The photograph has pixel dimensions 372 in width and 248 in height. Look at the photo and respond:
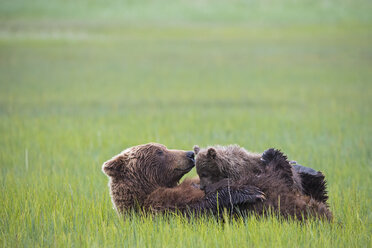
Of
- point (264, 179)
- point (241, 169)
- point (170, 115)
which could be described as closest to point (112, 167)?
point (241, 169)

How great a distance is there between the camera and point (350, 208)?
211 inches

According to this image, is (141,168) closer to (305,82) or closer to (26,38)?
(305,82)

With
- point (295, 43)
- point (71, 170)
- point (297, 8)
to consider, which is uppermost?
point (297, 8)

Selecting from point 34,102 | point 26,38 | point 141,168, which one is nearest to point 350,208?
point 141,168

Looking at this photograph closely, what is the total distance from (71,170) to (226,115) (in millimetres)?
6448

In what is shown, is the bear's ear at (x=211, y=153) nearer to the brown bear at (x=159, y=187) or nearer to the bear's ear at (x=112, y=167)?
the brown bear at (x=159, y=187)

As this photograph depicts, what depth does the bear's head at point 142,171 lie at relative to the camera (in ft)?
17.1

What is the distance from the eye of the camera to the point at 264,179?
498 cm

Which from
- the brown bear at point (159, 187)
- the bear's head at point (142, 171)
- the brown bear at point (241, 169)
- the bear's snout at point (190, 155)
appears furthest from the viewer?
the bear's snout at point (190, 155)

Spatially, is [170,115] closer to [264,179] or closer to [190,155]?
[190,155]

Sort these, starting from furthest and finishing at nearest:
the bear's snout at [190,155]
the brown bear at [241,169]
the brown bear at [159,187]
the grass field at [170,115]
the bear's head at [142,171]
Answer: the bear's snout at [190,155] < the brown bear at [241,169] < the bear's head at [142,171] < the brown bear at [159,187] < the grass field at [170,115]

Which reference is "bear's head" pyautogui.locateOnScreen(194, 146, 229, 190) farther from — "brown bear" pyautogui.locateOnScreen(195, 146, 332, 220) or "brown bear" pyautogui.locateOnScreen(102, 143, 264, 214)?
"brown bear" pyautogui.locateOnScreen(102, 143, 264, 214)

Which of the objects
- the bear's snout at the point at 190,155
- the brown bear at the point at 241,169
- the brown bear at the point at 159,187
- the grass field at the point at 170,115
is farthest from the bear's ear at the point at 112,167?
the brown bear at the point at 241,169

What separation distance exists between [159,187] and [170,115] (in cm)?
838
